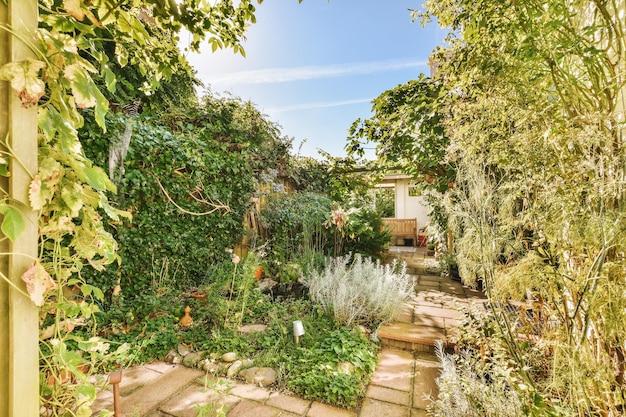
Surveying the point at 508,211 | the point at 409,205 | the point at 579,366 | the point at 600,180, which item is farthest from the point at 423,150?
the point at 409,205

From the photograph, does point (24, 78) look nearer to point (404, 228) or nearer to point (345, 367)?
point (345, 367)

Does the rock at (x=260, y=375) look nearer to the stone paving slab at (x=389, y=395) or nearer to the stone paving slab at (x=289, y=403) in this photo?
the stone paving slab at (x=289, y=403)

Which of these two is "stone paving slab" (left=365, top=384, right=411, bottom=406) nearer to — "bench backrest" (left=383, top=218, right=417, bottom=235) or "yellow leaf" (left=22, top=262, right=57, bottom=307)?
"yellow leaf" (left=22, top=262, right=57, bottom=307)

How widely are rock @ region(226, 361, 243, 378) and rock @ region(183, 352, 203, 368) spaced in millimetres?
338

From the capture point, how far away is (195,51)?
6.63 feet

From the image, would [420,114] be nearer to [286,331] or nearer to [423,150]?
[423,150]

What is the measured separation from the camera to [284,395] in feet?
7.16

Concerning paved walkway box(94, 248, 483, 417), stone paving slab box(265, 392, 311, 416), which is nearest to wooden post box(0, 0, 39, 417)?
paved walkway box(94, 248, 483, 417)

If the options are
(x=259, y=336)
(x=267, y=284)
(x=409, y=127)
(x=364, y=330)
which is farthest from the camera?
(x=267, y=284)

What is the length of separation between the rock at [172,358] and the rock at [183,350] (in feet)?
0.12

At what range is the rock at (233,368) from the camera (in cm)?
240

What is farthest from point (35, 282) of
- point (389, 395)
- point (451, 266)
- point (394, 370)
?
point (451, 266)

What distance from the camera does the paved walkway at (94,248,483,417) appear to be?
1.98m

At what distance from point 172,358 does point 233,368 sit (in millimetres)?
667
